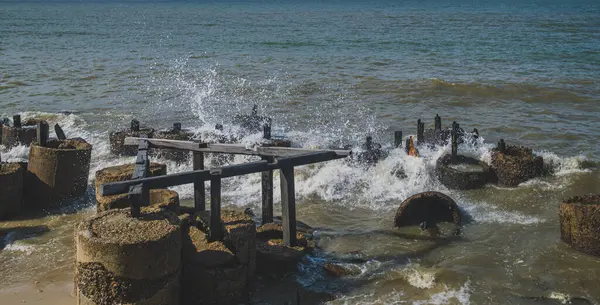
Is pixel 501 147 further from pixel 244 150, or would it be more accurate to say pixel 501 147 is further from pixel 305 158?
pixel 244 150

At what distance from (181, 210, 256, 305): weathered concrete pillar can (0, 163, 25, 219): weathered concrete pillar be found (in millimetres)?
4747

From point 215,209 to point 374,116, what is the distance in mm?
13235

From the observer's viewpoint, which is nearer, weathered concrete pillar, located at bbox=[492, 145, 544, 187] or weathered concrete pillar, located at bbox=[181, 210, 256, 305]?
weathered concrete pillar, located at bbox=[181, 210, 256, 305]

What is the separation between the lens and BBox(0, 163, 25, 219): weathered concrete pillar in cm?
1086

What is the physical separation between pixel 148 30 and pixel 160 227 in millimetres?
54393

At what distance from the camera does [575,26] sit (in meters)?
53.5

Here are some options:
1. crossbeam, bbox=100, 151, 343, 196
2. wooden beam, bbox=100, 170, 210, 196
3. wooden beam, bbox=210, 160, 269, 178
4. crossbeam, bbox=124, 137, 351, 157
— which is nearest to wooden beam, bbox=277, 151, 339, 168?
crossbeam, bbox=100, 151, 343, 196

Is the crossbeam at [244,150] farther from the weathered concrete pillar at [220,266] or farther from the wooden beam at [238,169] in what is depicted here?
the weathered concrete pillar at [220,266]

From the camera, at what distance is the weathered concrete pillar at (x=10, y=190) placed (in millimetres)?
10859

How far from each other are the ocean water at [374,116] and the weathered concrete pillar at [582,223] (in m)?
0.17

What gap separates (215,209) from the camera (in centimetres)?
750

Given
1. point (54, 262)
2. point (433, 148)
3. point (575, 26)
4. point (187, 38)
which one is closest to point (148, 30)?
point (187, 38)

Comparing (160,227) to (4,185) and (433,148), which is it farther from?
(433,148)

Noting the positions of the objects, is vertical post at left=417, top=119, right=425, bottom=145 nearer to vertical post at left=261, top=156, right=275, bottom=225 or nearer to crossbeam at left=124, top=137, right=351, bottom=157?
vertical post at left=261, top=156, right=275, bottom=225
